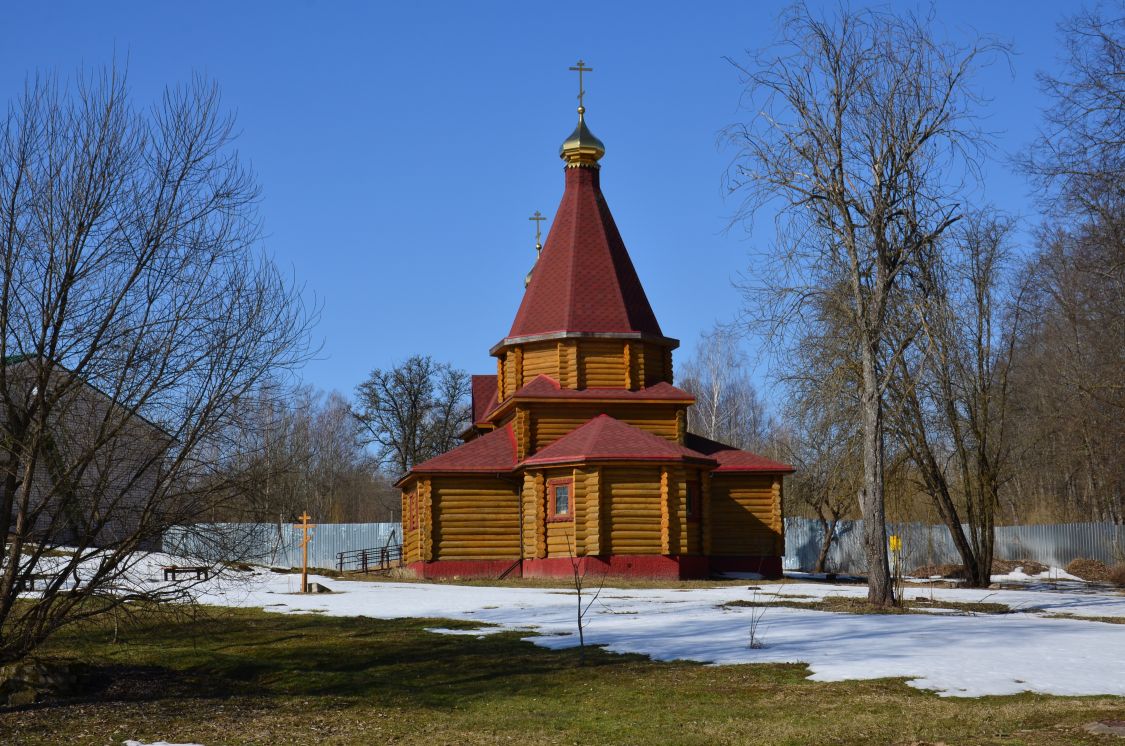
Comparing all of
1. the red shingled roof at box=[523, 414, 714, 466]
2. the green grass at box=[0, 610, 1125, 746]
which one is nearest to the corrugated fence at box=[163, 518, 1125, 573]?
the red shingled roof at box=[523, 414, 714, 466]

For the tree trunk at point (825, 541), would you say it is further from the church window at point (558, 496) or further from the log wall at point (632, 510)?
the church window at point (558, 496)

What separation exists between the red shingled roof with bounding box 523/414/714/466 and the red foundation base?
2.43 m

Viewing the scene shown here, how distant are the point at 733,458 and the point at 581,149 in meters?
10.1

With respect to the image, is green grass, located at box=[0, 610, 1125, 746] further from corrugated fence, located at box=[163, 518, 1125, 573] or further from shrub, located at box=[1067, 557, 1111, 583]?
shrub, located at box=[1067, 557, 1111, 583]

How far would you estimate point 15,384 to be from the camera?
9.55m

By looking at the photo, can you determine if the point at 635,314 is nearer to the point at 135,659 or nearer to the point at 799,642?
the point at 799,642

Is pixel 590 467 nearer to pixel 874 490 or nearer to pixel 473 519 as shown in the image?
pixel 473 519

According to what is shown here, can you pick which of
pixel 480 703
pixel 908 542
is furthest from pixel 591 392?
pixel 480 703

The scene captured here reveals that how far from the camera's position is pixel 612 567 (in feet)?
85.6

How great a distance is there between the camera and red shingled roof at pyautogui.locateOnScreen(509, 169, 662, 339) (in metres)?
29.5

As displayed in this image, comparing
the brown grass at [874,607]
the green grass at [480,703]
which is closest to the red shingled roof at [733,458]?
the brown grass at [874,607]

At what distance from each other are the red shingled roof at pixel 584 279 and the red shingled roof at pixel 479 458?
120 inches

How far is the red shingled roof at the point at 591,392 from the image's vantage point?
28609 millimetres

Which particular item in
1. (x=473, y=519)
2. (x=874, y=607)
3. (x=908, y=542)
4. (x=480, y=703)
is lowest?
(x=480, y=703)
